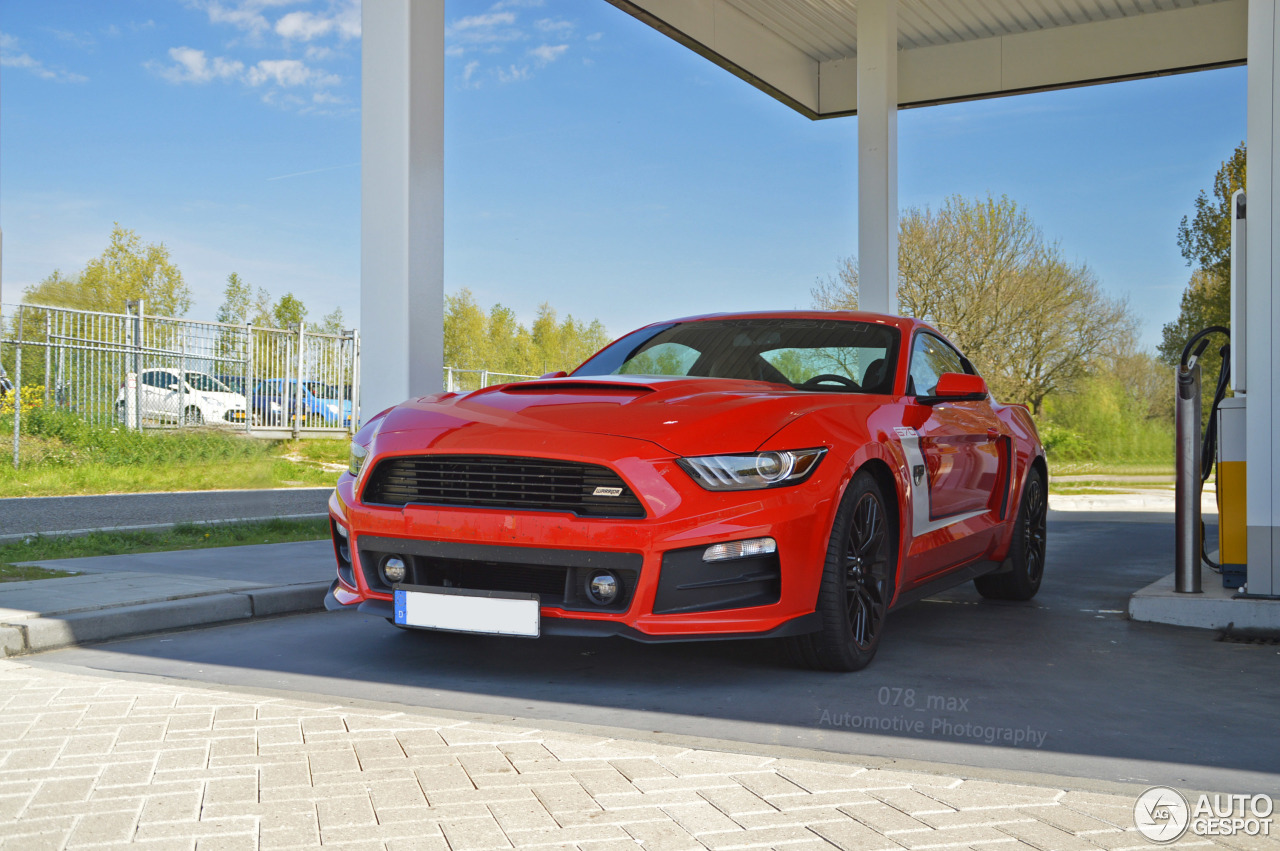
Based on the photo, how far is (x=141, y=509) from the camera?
37.9 ft

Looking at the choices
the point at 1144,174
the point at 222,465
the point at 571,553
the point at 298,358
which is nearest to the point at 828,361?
the point at 571,553

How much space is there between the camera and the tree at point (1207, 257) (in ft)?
Result: 92.1

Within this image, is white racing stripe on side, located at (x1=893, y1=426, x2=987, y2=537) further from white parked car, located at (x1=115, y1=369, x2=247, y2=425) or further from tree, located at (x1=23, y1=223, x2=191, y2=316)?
tree, located at (x1=23, y1=223, x2=191, y2=316)

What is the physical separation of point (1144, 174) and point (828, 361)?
3080 cm

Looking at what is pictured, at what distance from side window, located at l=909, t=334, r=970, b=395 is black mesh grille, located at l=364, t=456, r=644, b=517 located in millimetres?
1943

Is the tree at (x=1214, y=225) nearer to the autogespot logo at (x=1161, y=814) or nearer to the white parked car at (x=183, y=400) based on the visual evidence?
the white parked car at (x=183, y=400)

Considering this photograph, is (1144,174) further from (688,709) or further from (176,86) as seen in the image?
(688,709)

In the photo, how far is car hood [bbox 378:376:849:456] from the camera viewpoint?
12.7 feet

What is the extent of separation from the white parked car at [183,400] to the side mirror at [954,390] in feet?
49.5

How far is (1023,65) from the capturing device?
1278cm

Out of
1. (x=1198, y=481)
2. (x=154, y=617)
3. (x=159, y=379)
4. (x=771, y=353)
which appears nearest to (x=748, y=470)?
(x=771, y=353)

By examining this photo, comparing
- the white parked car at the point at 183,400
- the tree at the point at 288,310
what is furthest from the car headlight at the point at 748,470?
the tree at the point at 288,310

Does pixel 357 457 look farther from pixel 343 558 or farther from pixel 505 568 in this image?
pixel 505 568

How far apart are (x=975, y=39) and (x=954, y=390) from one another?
9.46m
